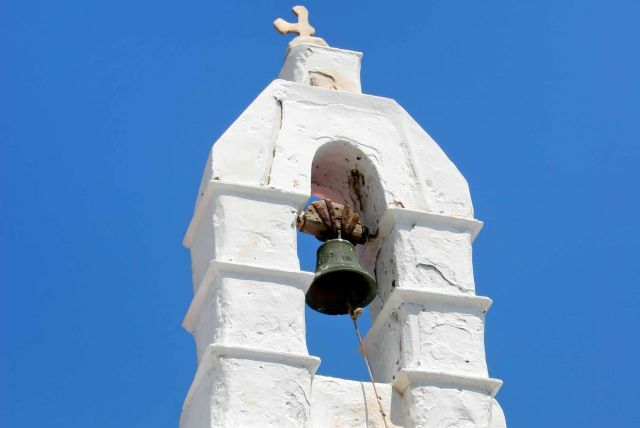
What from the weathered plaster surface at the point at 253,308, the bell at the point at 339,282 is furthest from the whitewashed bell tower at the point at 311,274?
the bell at the point at 339,282

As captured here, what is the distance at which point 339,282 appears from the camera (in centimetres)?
941

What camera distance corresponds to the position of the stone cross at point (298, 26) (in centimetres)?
1052

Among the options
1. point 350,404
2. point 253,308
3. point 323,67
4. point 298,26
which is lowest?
point 350,404

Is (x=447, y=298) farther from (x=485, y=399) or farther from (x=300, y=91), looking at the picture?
(x=300, y=91)

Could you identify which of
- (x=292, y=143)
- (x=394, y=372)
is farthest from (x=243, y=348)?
(x=292, y=143)

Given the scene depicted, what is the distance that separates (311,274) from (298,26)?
2.25 meters

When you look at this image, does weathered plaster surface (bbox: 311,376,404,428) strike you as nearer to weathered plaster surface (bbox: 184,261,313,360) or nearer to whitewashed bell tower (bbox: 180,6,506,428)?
whitewashed bell tower (bbox: 180,6,506,428)

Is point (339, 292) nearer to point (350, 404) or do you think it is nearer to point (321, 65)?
point (350, 404)

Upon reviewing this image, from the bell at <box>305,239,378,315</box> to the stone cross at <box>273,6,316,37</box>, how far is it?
1724mm

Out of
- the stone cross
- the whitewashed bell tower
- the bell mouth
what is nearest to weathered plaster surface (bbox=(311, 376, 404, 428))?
the whitewashed bell tower

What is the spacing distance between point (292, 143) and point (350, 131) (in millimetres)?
403

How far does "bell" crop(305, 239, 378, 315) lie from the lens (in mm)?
9203

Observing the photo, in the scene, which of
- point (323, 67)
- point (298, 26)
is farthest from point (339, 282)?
point (298, 26)

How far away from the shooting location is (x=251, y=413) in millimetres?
8305
